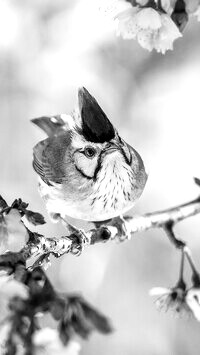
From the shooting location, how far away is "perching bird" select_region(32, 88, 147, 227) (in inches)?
73.7

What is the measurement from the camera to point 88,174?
2078 millimetres

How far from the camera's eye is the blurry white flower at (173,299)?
1.56 metres

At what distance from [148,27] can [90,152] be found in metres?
0.68

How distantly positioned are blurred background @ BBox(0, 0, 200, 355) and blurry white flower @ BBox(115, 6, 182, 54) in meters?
2.41

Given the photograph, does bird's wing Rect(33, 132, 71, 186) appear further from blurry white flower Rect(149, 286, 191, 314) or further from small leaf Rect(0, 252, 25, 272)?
small leaf Rect(0, 252, 25, 272)

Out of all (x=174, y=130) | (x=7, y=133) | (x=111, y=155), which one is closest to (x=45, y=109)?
(x=7, y=133)

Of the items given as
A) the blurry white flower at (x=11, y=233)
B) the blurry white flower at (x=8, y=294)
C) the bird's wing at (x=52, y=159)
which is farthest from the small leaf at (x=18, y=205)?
the bird's wing at (x=52, y=159)

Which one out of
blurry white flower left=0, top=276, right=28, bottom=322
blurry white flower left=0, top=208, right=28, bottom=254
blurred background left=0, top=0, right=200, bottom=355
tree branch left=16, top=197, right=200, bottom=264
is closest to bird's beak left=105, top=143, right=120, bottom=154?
tree branch left=16, top=197, right=200, bottom=264

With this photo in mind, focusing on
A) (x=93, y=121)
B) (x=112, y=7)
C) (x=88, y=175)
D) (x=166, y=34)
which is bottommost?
(x=88, y=175)

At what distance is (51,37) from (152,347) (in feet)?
6.50

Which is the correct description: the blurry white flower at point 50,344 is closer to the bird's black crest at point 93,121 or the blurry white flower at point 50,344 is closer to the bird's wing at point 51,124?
the bird's black crest at point 93,121

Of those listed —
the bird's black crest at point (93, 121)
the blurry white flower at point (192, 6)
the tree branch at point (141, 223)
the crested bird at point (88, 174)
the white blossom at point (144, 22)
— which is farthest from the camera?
the crested bird at point (88, 174)

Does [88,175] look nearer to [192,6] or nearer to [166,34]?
[166,34]

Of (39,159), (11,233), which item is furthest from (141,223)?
(11,233)
